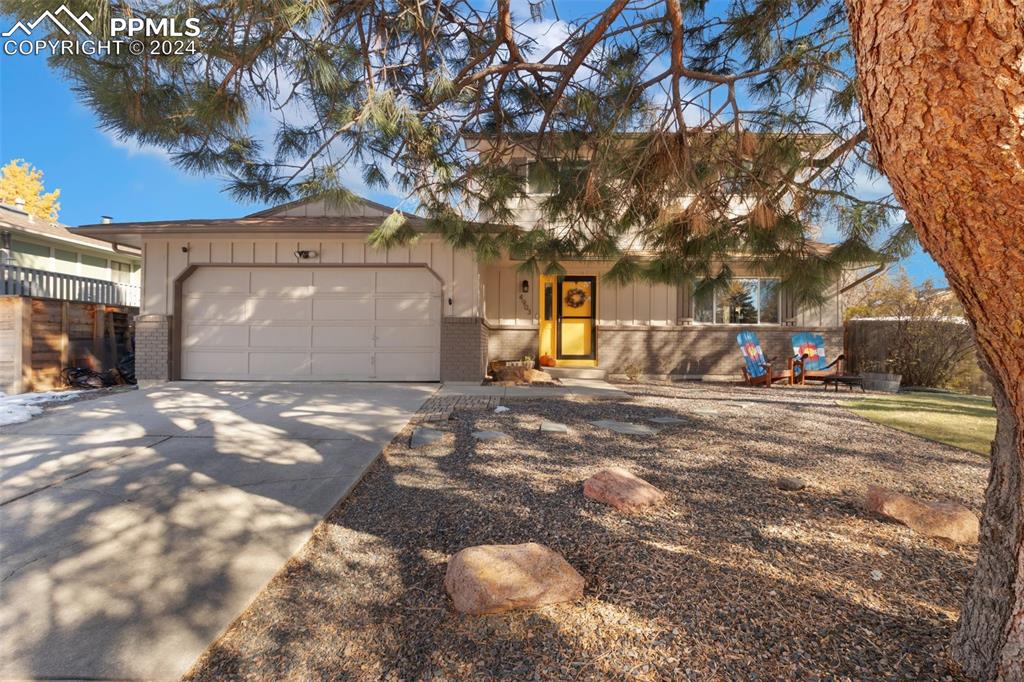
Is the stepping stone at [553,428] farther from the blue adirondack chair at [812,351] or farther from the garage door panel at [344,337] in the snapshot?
the blue adirondack chair at [812,351]

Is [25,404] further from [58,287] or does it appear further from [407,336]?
[58,287]

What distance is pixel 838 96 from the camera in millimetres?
3826

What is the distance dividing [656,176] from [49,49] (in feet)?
14.9

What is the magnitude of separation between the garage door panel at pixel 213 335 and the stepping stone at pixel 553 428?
6.51 m

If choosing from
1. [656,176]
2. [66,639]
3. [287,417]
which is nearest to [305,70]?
[656,176]

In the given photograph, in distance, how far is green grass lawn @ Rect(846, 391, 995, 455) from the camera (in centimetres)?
511

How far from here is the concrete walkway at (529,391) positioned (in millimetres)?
7684

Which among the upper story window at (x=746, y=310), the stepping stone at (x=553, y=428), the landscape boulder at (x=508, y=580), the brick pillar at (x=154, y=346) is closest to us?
the landscape boulder at (x=508, y=580)

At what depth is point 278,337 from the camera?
8.92m

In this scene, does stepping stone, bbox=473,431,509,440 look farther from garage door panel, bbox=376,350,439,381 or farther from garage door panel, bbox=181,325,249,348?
garage door panel, bbox=181,325,249,348

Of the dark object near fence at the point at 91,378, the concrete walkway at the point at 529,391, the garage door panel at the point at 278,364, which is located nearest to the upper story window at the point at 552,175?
the concrete walkway at the point at 529,391

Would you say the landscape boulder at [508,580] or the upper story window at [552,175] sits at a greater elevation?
the upper story window at [552,175]

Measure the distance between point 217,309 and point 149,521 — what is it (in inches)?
283

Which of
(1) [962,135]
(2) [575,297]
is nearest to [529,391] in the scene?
(2) [575,297]
